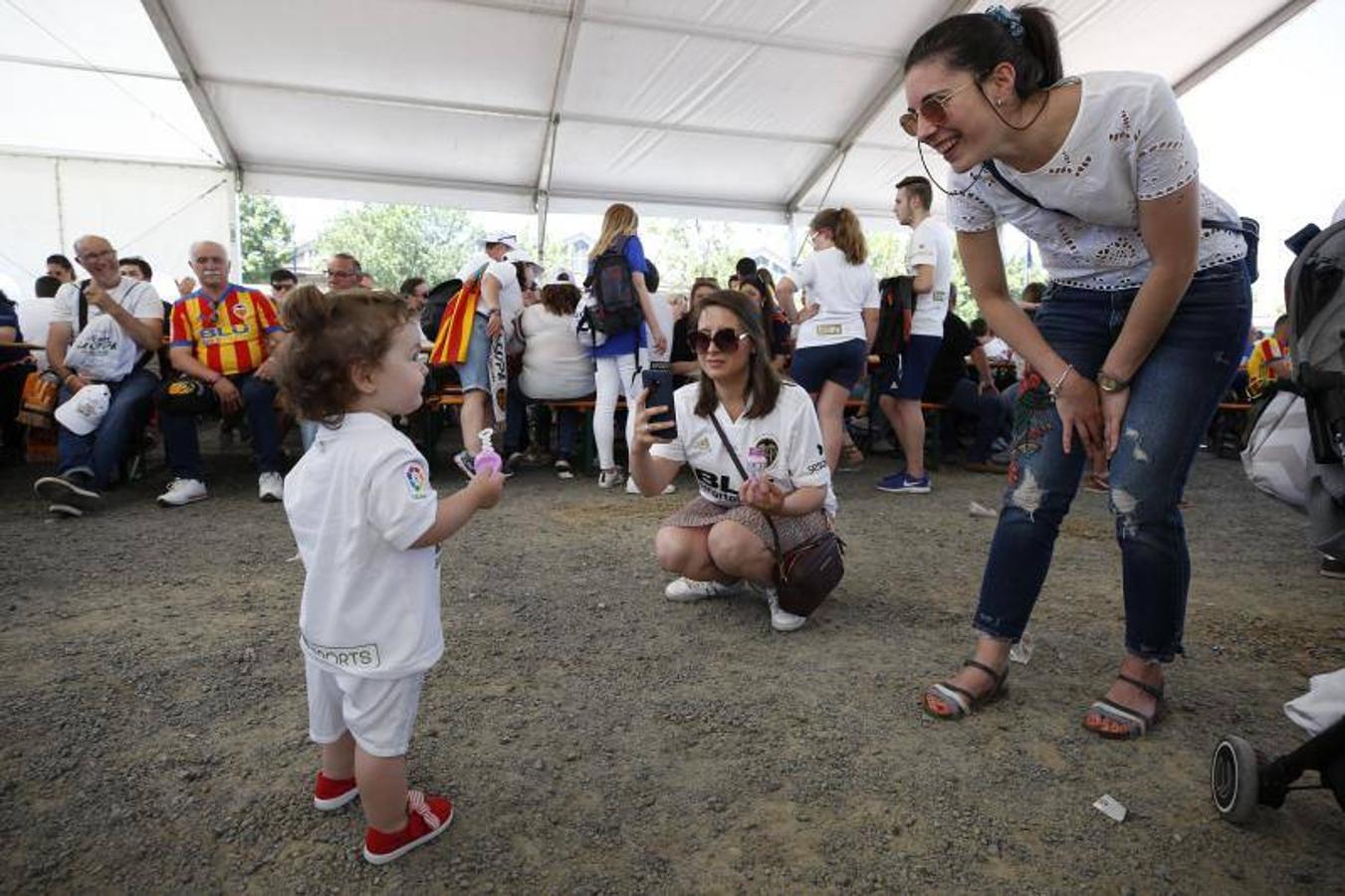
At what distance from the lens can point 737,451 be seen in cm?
269

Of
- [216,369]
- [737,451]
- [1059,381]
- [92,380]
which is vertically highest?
[1059,381]

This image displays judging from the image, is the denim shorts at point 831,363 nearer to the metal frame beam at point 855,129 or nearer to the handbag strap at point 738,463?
the handbag strap at point 738,463

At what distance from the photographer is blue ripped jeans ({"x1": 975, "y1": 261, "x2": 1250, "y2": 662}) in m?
1.82

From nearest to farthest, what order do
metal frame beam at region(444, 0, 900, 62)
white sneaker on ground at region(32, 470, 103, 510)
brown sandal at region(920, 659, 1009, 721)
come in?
brown sandal at region(920, 659, 1009, 721)
white sneaker on ground at region(32, 470, 103, 510)
metal frame beam at region(444, 0, 900, 62)

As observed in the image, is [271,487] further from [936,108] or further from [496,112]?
[496,112]

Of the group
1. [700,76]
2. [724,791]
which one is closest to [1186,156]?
[724,791]

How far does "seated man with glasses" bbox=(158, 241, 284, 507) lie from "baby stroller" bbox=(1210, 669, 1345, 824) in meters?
4.98

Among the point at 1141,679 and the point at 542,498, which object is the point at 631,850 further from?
the point at 542,498

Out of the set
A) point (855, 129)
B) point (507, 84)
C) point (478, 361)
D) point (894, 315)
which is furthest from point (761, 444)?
point (855, 129)

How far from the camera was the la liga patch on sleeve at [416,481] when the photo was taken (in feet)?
4.77

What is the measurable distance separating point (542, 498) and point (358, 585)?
3.56m

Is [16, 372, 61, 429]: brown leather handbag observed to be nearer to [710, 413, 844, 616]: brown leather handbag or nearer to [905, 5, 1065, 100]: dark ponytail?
[710, 413, 844, 616]: brown leather handbag

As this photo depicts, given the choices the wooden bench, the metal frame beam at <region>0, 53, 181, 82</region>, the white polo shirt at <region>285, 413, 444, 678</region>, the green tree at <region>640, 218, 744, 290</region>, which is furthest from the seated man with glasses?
the green tree at <region>640, 218, 744, 290</region>

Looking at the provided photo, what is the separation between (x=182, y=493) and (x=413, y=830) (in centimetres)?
409
